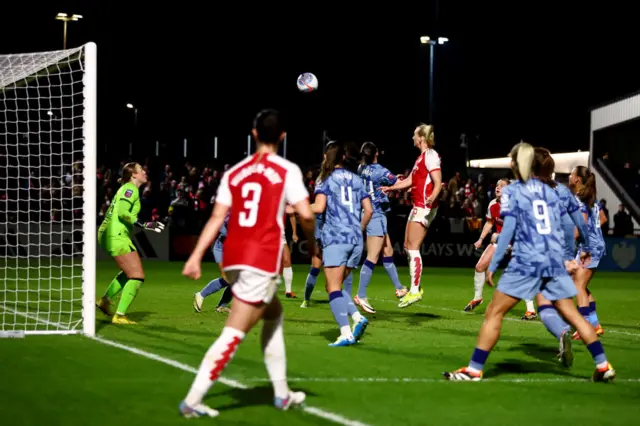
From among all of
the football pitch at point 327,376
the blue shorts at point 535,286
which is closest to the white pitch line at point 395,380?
the football pitch at point 327,376

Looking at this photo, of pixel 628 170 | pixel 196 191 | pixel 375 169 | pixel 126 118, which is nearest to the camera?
pixel 375 169

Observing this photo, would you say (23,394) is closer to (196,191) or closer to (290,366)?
(290,366)

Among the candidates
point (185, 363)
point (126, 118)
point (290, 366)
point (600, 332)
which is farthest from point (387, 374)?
point (126, 118)

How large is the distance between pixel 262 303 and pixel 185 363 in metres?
2.73

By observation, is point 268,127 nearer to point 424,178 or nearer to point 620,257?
point 424,178

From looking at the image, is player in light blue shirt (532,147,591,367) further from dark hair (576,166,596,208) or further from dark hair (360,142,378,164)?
dark hair (360,142,378,164)

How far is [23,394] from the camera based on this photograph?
24.0ft

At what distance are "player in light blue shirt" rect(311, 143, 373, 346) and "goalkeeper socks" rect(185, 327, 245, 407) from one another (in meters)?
3.79

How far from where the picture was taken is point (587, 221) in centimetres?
1112

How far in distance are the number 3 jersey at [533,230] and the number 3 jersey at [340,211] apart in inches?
102

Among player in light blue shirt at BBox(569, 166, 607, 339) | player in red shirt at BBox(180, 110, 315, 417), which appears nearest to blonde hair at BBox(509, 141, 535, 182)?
player in red shirt at BBox(180, 110, 315, 417)

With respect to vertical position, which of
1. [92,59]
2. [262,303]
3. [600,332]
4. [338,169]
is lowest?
[600,332]

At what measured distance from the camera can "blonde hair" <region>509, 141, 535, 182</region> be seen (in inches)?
316

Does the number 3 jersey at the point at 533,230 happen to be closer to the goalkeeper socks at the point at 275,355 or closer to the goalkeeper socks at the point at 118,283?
the goalkeeper socks at the point at 275,355
